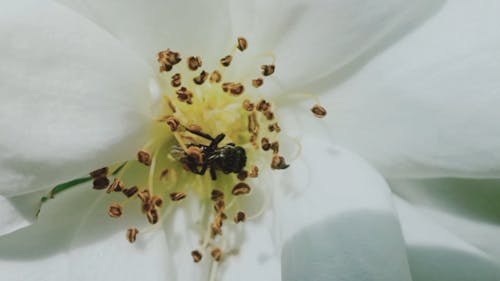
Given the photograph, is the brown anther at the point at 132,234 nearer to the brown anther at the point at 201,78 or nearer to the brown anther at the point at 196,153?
the brown anther at the point at 196,153

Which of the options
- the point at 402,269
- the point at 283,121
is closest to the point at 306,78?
the point at 283,121

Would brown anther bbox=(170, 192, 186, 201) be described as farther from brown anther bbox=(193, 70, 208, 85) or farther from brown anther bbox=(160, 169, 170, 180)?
brown anther bbox=(193, 70, 208, 85)

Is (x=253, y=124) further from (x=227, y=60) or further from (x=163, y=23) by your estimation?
(x=163, y=23)

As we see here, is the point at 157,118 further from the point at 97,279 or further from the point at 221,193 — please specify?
the point at 97,279

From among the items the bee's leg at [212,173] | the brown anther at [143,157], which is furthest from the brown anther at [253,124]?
the brown anther at [143,157]

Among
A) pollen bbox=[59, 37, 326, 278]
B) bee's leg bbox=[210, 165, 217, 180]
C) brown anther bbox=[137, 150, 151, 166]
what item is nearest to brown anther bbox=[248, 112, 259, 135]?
pollen bbox=[59, 37, 326, 278]

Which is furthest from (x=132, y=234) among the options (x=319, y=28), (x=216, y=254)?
(x=319, y=28)
